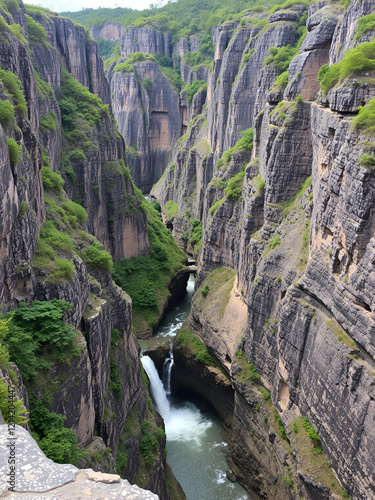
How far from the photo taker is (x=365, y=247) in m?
21.7

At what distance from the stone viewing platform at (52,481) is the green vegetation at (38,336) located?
423 inches

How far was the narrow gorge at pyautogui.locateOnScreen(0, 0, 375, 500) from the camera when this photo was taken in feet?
64.8

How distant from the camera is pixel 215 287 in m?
46.4

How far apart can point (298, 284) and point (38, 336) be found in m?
16.1

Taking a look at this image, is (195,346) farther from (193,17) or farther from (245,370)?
(193,17)

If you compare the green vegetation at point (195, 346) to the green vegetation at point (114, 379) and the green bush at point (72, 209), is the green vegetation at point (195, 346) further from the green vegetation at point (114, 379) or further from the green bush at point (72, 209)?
the green bush at point (72, 209)

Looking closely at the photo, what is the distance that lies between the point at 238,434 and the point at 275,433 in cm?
630

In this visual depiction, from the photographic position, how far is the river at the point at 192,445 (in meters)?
32.9

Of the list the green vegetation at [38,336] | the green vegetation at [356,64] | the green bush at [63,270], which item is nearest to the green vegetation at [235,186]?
the green vegetation at [356,64]

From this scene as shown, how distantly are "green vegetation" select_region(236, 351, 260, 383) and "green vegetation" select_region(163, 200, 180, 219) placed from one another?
166 ft

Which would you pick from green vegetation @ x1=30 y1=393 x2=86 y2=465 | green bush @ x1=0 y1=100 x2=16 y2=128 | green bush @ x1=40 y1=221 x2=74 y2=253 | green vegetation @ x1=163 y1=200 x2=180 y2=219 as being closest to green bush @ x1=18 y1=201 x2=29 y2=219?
green bush @ x1=40 y1=221 x2=74 y2=253

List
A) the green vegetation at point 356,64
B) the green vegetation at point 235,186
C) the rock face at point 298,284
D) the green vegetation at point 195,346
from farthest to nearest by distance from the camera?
the green vegetation at point 235,186, the green vegetation at point 195,346, the green vegetation at point 356,64, the rock face at point 298,284

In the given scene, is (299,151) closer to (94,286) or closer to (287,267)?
(287,267)

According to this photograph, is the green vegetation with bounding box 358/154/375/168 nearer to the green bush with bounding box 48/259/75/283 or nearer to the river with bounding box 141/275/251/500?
the green bush with bounding box 48/259/75/283
